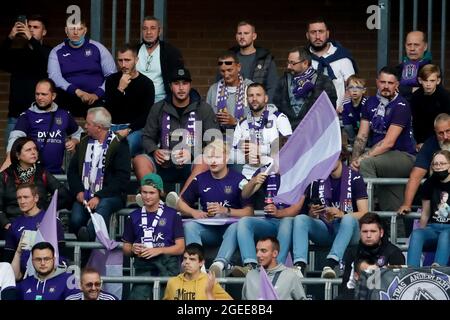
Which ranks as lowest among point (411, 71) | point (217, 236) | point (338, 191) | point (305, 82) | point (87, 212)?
point (217, 236)

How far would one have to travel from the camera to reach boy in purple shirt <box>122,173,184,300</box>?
1722cm

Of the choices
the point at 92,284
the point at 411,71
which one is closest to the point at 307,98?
the point at 411,71

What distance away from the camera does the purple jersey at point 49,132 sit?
61.5 feet

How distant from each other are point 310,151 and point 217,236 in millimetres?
1182

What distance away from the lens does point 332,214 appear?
1725cm

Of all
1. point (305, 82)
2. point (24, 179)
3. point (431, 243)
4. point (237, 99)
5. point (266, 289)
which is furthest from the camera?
point (237, 99)

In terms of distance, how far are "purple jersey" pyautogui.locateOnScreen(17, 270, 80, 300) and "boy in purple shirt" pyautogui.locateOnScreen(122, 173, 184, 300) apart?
0.67 m

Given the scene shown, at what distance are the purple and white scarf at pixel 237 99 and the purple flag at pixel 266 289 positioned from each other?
3.13 meters

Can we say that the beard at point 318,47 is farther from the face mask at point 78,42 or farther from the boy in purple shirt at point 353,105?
the face mask at point 78,42

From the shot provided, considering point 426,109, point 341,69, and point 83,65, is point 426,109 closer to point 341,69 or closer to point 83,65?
point 341,69

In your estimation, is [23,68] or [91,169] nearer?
[91,169]

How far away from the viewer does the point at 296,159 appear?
17406 millimetres

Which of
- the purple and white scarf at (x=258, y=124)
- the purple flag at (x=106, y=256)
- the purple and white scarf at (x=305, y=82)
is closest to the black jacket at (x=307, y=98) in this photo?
the purple and white scarf at (x=305, y=82)

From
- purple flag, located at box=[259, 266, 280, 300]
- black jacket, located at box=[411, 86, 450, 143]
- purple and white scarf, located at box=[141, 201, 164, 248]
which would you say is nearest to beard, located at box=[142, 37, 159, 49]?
purple and white scarf, located at box=[141, 201, 164, 248]
